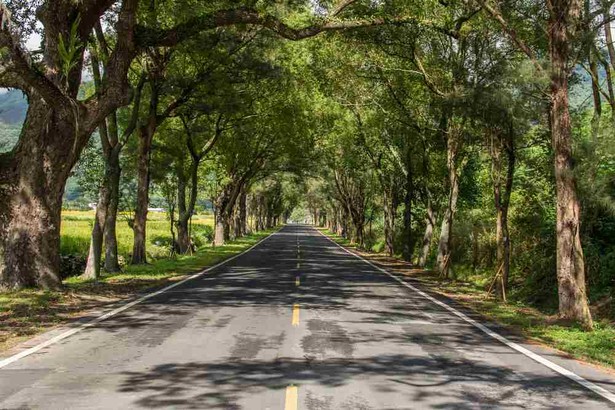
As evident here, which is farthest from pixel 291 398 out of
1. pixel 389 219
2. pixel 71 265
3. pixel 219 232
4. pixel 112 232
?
pixel 219 232

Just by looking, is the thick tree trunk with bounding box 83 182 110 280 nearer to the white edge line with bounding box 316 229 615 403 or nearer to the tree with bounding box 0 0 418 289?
the tree with bounding box 0 0 418 289

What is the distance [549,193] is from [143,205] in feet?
48.5

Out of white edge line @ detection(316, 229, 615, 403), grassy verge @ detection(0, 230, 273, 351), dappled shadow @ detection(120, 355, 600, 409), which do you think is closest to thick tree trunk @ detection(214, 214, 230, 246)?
grassy verge @ detection(0, 230, 273, 351)

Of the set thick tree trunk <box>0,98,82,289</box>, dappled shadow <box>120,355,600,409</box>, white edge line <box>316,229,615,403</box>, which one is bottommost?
white edge line <box>316,229,615,403</box>

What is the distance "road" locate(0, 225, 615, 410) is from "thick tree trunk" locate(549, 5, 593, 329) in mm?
2111

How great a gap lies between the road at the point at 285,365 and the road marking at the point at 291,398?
2cm

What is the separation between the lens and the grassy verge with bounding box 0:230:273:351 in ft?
Answer: 32.0

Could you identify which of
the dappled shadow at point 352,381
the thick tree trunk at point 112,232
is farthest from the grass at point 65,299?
the dappled shadow at point 352,381

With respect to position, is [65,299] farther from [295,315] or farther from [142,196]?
[142,196]

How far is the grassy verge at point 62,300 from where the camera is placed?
9.77 metres

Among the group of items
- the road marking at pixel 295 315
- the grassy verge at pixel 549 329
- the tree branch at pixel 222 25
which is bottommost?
the grassy verge at pixel 549 329

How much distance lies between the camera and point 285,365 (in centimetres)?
733

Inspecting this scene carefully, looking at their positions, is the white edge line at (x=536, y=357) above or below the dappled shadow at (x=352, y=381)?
below

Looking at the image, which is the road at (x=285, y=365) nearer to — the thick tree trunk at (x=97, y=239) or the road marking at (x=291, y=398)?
the road marking at (x=291, y=398)
